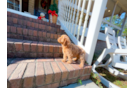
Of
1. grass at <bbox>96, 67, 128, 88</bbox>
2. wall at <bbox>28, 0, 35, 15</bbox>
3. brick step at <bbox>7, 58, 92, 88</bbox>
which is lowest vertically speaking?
grass at <bbox>96, 67, 128, 88</bbox>

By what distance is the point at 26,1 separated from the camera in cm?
434

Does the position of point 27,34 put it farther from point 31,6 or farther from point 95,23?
point 31,6

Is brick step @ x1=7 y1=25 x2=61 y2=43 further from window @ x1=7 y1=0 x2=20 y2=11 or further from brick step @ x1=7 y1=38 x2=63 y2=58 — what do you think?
window @ x1=7 y1=0 x2=20 y2=11

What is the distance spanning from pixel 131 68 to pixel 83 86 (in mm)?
879

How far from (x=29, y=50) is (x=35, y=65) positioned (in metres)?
0.38

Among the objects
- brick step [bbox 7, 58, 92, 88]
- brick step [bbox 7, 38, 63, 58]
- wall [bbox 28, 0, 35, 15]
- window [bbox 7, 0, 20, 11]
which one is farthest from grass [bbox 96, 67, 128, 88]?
wall [bbox 28, 0, 35, 15]

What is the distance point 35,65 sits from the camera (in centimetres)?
90

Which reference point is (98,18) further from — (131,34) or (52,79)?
(52,79)

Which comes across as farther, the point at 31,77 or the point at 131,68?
the point at 31,77

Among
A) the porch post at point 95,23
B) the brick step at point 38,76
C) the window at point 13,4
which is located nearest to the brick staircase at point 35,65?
the brick step at point 38,76

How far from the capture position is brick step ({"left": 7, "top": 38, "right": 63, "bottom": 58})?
1.00 metres

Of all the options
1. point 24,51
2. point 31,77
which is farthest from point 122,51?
point 24,51

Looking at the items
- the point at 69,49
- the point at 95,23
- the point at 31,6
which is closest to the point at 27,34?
the point at 69,49

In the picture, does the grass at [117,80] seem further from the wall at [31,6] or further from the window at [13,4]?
the wall at [31,6]
